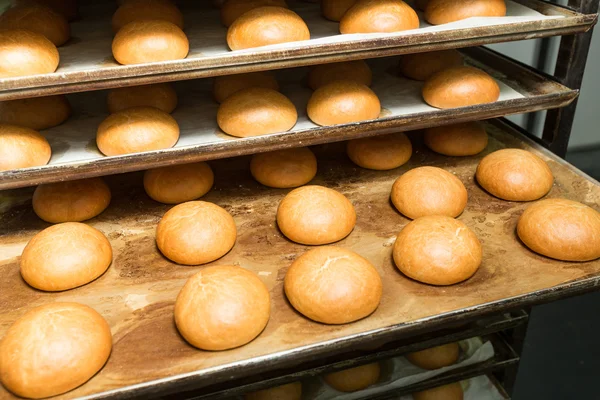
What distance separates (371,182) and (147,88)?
4.12ft

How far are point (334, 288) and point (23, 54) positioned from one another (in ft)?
4.93

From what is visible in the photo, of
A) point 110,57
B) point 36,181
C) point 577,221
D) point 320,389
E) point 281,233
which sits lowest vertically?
point 320,389

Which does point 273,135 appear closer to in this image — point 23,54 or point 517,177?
point 23,54

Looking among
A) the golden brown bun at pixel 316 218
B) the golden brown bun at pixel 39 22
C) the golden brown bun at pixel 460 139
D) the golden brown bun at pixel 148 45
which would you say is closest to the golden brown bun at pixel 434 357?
the golden brown bun at pixel 316 218

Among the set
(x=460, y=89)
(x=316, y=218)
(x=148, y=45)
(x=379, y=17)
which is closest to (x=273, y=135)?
(x=316, y=218)

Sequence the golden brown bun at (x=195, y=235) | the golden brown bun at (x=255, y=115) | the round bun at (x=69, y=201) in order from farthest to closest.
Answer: the round bun at (x=69, y=201) → the golden brown bun at (x=255, y=115) → the golden brown bun at (x=195, y=235)

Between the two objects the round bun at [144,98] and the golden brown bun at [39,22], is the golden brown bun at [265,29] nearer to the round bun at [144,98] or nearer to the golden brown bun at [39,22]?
the round bun at [144,98]

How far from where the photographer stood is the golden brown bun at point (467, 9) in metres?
2.41

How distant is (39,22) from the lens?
94.8 inches

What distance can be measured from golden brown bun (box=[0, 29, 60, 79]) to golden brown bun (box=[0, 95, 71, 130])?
42 cm

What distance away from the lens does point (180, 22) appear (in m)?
2.59

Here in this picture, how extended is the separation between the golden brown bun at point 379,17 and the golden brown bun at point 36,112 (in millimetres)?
1440

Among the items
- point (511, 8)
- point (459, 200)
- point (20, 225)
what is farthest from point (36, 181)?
point (511, 8)

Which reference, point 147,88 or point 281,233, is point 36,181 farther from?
point 281,233
